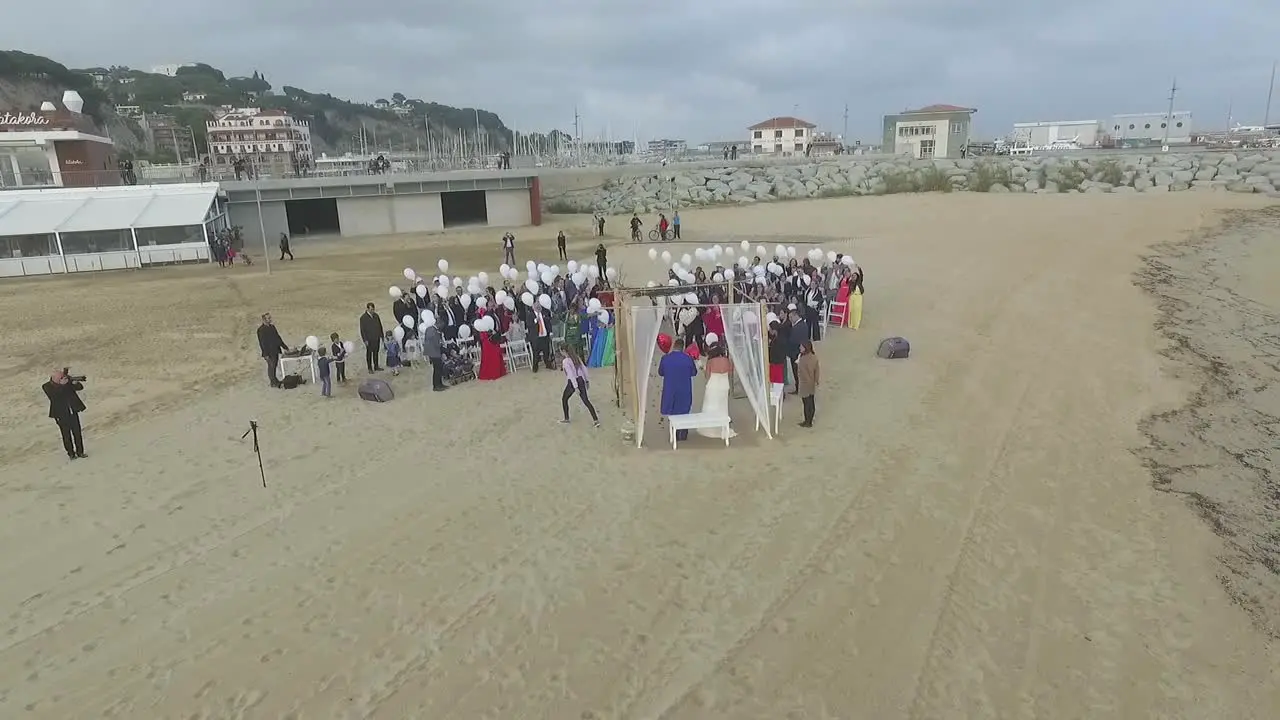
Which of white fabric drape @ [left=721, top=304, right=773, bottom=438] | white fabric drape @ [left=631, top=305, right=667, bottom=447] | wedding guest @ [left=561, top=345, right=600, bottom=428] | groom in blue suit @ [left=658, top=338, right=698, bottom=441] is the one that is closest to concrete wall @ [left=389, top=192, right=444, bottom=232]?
wedding guest @ [left=561, top=345, right=600, bottom=428]

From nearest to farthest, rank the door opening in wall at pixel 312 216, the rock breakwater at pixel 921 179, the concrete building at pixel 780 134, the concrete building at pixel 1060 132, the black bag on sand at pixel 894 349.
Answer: the black bag on sand at pixel 894 349 → the door opening in wall at pixel 312 216 → the rock breakwater at pixel 921 179 → the concrete building at pixel 780 134 → the concrete building at pixel 1060 132

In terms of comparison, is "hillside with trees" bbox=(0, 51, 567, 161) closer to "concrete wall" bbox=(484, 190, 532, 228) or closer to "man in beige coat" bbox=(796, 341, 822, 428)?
"concrete wall" bbox=(484, 190, 532, 228)

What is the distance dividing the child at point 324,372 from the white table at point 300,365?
45cm

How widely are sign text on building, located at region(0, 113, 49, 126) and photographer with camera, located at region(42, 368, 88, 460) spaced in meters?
28.2

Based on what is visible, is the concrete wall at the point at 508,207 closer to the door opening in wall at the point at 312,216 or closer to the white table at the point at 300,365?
the door opening in wall at the point at 312,216

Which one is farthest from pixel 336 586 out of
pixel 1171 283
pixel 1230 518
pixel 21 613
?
pixel 1171 283

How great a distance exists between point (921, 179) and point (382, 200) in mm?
29358

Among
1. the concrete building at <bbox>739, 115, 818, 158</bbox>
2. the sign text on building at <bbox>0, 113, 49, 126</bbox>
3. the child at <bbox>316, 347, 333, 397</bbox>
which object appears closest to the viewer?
the child at <bbox>316, 347, 333, 397</bbox>

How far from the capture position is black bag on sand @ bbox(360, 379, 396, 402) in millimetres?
10852

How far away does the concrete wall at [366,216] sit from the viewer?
114 feet

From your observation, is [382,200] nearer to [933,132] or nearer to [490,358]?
[490,358]

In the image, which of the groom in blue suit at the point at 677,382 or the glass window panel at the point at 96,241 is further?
the glass window panel at the point at 96,241

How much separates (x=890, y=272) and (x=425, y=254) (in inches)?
690

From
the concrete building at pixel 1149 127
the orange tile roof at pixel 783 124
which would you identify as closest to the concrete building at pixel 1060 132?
the concrete building at pixel 1149 127
